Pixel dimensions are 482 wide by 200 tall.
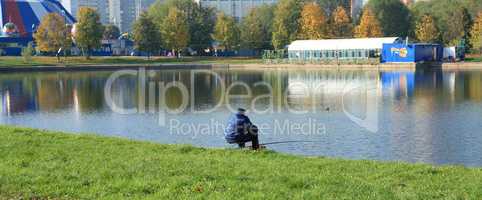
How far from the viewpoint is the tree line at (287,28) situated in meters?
93.6

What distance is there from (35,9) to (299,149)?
104304 mm

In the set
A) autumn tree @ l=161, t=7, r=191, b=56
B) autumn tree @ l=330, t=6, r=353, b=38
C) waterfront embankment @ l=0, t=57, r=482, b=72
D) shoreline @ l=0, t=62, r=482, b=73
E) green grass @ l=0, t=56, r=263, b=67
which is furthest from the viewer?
autumn tree @ l=161, t=7, r=191, b=56

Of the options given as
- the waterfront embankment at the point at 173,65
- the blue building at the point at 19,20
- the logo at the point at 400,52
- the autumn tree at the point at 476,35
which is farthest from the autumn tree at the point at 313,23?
the blue building at the point at 19,20

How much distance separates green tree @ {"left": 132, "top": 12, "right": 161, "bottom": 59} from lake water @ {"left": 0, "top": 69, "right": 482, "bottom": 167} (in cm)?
5225

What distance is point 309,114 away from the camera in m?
28.9

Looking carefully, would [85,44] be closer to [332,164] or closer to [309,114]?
[309,114]

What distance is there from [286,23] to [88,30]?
3315cm

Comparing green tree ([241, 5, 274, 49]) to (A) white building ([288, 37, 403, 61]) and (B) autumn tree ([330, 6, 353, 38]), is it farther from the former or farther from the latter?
(A) white building ([288, 37, 403, 61])

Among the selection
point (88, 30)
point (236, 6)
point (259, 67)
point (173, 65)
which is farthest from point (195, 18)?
point (236, 6)

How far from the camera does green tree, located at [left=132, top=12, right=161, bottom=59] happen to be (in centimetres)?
9950

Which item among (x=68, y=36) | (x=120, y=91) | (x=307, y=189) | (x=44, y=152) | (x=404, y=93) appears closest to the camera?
(x=307, y=189)

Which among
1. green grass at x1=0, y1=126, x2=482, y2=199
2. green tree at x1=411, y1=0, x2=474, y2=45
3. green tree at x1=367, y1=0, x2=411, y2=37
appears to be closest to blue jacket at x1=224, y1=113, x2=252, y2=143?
green grass at x1=0, y1=126, x2=482, y2=199

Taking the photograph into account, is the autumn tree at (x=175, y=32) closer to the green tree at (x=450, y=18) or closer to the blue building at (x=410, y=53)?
the blue building at (x=410, y=53)

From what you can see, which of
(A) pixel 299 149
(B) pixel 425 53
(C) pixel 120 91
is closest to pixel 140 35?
(B) pixel 425 53
